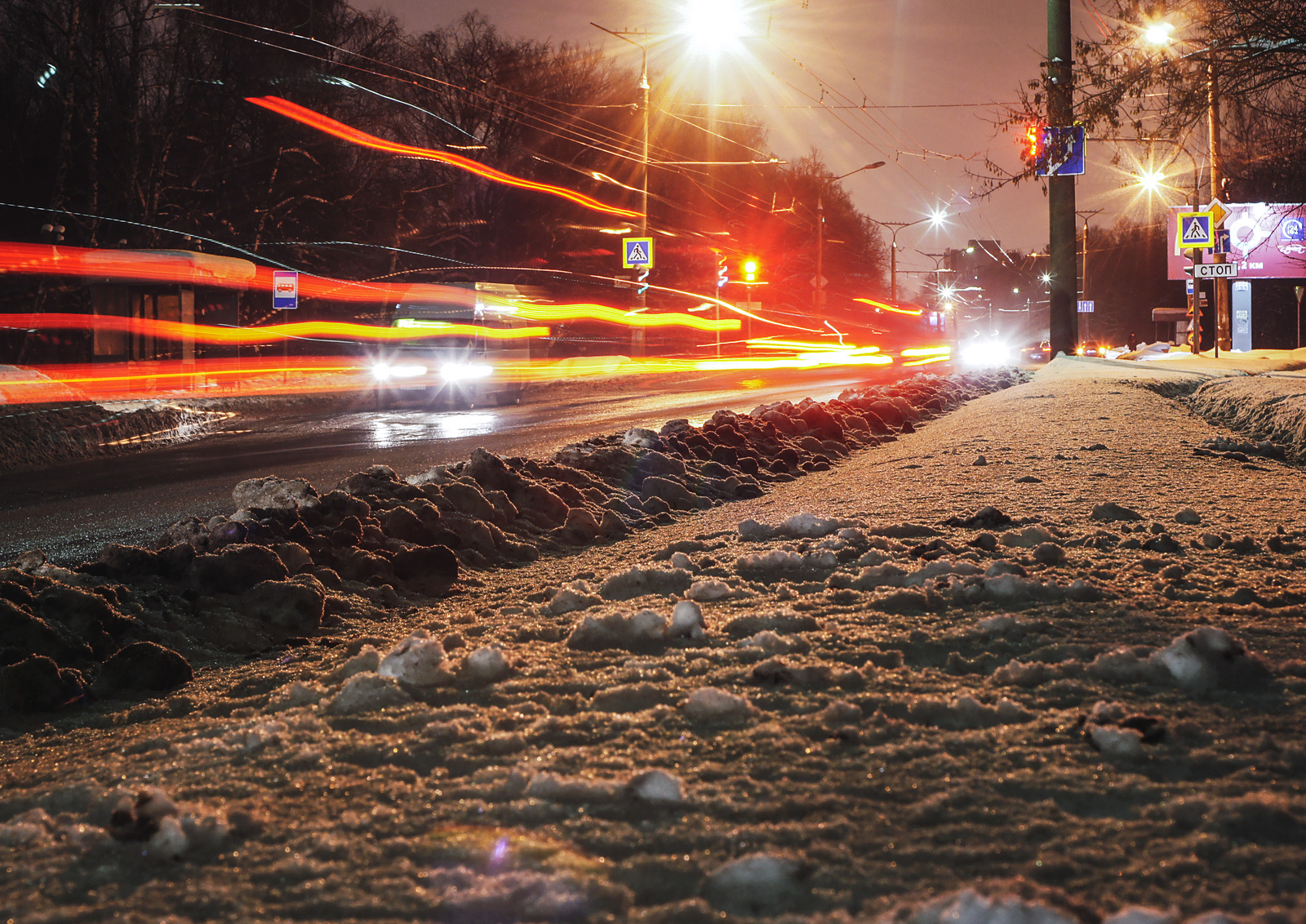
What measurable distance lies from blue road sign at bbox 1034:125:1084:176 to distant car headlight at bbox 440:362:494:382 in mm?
14943

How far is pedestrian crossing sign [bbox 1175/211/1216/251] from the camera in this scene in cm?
2453

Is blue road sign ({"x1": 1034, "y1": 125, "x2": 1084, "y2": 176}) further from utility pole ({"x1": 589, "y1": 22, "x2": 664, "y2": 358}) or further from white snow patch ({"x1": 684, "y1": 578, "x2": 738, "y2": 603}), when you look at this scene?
utility pole ({"x1": 589, "y1": 22, "x2": 664, "y2": 358})

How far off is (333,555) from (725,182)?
68.5 m

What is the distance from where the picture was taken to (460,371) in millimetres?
21719

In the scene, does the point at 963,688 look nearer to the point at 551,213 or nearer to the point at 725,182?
the point at 551,213

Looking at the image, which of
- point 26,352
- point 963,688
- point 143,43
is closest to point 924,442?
point 963,688

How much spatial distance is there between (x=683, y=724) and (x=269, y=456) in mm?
10560

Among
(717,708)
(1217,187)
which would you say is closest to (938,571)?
(717,708)

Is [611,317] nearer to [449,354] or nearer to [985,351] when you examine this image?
[449,354]

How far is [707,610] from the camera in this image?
3914mm

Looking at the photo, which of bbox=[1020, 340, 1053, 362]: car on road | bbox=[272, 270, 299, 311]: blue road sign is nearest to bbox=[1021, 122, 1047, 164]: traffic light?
bbox=[272, 270, 299, 311]: blue road sign

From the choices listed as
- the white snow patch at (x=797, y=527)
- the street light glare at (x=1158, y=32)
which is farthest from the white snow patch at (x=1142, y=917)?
the street light glare at (x=1158, y=32)

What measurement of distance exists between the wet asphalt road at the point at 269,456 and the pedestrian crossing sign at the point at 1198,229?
9.68m

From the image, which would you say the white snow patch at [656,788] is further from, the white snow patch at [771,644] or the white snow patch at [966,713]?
the white snow patch at [771,644]
